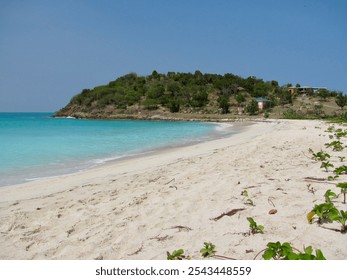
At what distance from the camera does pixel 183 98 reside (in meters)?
78.4

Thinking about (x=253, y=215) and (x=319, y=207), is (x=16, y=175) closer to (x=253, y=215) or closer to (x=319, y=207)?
(x=253, y=215)

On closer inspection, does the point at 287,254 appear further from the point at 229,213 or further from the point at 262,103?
the point at 262,103

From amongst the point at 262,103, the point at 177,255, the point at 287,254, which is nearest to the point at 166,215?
the point at 177,255

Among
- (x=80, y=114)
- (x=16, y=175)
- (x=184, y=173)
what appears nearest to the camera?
(x=184, y=173)

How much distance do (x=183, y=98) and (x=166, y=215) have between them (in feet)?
248

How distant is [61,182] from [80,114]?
87466mm

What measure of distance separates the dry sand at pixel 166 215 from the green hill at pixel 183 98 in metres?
53.2

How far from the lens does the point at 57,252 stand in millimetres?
3230

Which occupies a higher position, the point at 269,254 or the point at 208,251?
the point at 269,254

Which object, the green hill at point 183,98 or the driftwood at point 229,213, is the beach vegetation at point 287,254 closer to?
the driftwood at point 229,213

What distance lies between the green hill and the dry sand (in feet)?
175

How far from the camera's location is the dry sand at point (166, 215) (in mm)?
2963

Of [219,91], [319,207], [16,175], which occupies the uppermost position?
[219,91]
